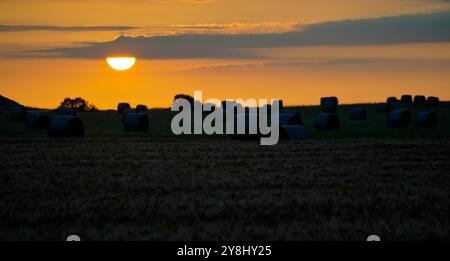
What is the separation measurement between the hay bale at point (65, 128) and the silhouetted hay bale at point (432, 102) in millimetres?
46746

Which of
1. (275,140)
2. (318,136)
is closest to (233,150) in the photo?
(275,140)

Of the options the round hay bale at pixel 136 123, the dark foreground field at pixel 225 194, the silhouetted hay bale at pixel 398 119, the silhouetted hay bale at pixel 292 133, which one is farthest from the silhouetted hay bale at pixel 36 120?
the silhouetted hay bale at pixel 398 119

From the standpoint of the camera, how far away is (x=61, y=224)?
514 inches

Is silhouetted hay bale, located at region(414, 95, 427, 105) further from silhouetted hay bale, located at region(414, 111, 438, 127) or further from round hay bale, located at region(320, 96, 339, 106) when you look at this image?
silhouetted hay bale, located at region(414, 111, 438, 127)

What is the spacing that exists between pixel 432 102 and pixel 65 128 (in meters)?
47.9

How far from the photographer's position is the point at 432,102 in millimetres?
77250

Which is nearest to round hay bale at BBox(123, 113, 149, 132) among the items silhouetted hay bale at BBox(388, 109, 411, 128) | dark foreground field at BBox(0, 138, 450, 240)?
silhouetted hay bale at BBox(388, 109, 411, 128)

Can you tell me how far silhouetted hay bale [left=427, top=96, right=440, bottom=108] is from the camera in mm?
77250

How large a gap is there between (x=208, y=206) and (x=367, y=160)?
34.6 feet

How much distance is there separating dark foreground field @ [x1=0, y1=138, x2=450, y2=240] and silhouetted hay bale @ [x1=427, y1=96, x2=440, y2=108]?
168ft

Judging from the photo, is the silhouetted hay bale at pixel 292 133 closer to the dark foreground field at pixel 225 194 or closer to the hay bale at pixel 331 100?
the dark foreground field at pixel 225 194

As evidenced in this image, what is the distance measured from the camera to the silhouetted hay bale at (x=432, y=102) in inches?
3041

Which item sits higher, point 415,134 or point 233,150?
point 415,134
